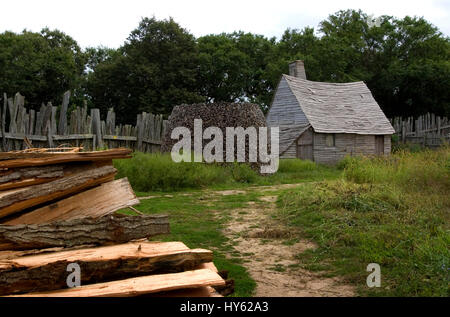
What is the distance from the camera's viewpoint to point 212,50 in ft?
Answer: 116

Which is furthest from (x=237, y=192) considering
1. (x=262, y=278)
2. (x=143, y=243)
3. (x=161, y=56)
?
(x=161, y=56)

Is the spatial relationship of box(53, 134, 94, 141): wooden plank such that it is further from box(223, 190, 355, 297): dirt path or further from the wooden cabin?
the wooden cabin

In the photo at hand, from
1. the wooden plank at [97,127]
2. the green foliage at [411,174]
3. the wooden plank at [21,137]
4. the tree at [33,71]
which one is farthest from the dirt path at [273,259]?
the tree at [33,71]

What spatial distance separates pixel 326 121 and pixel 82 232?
69.1 feet

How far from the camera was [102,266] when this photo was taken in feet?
10.9

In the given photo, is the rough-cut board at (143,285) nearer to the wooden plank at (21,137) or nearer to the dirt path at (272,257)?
the dirt path at (272,257)

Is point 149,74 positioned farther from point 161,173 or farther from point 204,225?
point 204,225

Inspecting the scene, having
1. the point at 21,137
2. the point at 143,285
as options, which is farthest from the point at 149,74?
the point at 143,285

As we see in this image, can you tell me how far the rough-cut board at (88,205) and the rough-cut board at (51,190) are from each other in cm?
7

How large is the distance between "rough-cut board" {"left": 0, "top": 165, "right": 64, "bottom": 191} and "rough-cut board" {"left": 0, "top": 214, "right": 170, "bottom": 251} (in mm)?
750

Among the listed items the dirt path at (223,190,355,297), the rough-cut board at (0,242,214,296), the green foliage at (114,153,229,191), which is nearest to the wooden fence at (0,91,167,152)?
the green foliage at (114,153,229,191)

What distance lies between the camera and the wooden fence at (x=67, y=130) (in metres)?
11.8

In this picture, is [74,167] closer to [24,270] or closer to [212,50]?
[24,270]
